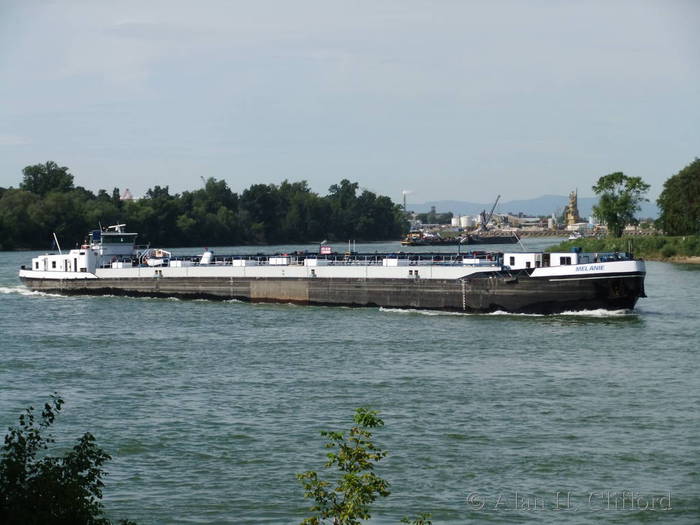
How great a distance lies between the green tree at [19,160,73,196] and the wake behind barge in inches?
4880

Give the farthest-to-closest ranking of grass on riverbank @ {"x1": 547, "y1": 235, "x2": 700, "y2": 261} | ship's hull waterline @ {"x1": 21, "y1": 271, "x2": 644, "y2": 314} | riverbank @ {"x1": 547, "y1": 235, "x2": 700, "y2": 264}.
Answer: grass on riverbank @ {"x1": 547, "y1": 235, "x2": 700, "y2": 261} → riverbank @ {"x1": 547, "y1": 235, "x2": 700, "y2": 264} → ship's hull waterline @ {"x1": 21, "y1": 271, "x2": 644, "y2": 314}

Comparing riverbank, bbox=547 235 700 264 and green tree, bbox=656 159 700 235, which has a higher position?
green tree, bbox=656 159 700 235

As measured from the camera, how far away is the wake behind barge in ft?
172

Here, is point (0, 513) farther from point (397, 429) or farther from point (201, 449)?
point (397, 429)

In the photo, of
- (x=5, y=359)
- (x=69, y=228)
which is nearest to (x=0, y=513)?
(x=5, y=359)

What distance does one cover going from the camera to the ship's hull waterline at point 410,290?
171 feet

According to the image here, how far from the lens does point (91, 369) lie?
125ft

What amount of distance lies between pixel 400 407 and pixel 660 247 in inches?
3867

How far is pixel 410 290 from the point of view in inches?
2306

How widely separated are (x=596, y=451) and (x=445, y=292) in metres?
32.0

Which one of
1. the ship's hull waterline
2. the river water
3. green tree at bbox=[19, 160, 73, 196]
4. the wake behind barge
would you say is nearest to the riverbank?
the wake behind barge

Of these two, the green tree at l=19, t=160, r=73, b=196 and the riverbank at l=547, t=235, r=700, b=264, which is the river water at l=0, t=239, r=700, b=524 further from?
the green tree at l=19, t=160, r=73, b=196

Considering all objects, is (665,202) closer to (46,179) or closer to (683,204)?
(683,204)

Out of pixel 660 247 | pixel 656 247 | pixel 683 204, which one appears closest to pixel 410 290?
pixel 660 247
